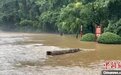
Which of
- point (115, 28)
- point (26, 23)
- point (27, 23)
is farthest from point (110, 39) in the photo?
point (26, 23)

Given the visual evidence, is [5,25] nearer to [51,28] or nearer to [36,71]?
[51,28]

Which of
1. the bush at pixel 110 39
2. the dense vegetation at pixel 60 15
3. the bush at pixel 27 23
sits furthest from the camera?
the bush at pixel 27 23

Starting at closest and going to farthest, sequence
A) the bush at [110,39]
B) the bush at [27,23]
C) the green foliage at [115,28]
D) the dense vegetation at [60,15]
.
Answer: the bush at [110,39] < the green foliage at [115,28] < the dense vegetation at [60,15] < the bush at [27,23]

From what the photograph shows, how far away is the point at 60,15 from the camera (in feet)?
148

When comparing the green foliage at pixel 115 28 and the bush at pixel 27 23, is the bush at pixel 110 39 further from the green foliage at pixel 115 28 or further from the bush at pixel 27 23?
the bush at pixel 27 23

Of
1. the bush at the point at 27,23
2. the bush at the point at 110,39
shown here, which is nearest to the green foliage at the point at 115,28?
the bush at the point at 110,39

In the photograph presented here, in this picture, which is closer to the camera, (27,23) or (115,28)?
(115,28)

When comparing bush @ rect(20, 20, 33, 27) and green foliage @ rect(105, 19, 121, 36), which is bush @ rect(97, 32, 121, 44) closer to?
green foliage @ rect(105, 19, 121, 36)

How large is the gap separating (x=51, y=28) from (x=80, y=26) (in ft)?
72.7

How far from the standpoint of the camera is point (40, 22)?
6225 cm

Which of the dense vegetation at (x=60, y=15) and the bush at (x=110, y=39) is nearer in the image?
the bush at (x=110, y=39)

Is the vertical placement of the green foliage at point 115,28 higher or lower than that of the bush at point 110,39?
higher

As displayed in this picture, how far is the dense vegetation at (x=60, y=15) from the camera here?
1462 inches

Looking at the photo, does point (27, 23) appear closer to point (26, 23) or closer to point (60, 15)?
point (26, 23)
